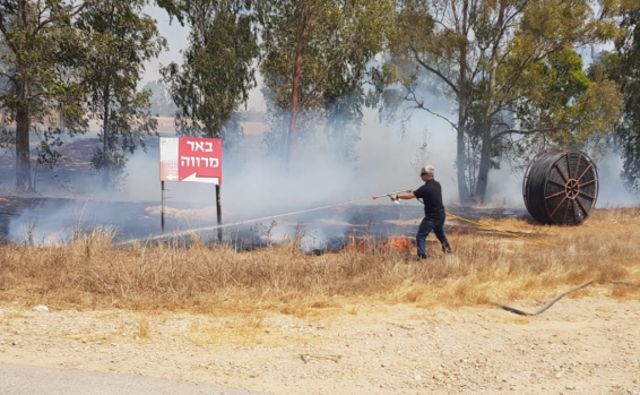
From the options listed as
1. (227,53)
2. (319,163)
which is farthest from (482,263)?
(319,163)

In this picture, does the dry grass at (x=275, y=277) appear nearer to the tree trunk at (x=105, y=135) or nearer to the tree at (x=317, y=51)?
the tree at (x=317, y=51)

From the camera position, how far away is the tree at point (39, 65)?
2431 cm

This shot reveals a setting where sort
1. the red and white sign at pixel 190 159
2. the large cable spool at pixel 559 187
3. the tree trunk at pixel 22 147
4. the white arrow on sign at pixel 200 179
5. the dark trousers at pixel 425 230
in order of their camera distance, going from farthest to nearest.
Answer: the tree trunk at pixel 22 147, the large cable spool at pixel 559 187, the white arrow on sign at pixel 200 179, the red and white sign at pixel 190 159, the dark trousers at pixel 425 230

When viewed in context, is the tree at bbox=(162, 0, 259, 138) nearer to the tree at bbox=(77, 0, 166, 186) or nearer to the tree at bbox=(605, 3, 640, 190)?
the tree at bbox=(77, 0, 166, 186)

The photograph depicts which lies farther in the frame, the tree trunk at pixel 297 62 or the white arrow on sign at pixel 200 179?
the tree trunk at pixel 297 62

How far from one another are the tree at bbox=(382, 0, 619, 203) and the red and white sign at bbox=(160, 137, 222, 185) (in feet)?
51.0

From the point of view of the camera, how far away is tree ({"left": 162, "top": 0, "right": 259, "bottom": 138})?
103ft

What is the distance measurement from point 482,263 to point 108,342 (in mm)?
6206

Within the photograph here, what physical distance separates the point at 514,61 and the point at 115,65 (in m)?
18.2

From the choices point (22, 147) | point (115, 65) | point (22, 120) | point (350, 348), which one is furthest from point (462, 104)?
point (350, 348)

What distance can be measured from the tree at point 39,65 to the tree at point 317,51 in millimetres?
9874

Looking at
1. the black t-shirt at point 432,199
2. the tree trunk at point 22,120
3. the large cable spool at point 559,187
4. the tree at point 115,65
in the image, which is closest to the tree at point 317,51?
the tree at point 115,65

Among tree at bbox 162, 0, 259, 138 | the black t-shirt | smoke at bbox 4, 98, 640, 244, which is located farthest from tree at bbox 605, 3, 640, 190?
the black t-shirt

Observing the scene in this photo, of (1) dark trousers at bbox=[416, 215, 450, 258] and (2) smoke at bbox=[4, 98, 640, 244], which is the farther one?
(2) smoke at bbox=[4, 98, 640, 244]
